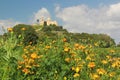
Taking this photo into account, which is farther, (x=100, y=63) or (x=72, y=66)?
(x=100, y=63)

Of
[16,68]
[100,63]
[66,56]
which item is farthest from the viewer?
[100,63]

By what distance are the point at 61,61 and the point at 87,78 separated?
0.74m

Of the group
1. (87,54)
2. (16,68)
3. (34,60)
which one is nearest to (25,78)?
(16,68)

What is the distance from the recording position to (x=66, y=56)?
696 cm

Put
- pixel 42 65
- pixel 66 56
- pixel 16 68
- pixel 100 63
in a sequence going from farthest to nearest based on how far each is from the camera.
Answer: pixel 100 63, pixel 66 56, pixel 42 65, pixel 16 68

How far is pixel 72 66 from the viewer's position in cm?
677

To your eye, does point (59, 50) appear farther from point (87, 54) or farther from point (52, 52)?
point (87, 54)

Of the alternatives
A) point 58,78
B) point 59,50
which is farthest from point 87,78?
point 59,50

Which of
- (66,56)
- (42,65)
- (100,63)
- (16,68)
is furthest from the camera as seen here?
(100,63)

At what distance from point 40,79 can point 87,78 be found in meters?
0.83

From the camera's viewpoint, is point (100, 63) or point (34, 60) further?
point (100, 63)

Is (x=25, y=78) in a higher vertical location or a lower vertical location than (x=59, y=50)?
lower

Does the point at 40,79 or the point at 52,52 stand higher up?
the point at 52,52

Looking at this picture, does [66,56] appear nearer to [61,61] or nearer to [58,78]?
[61,61]
